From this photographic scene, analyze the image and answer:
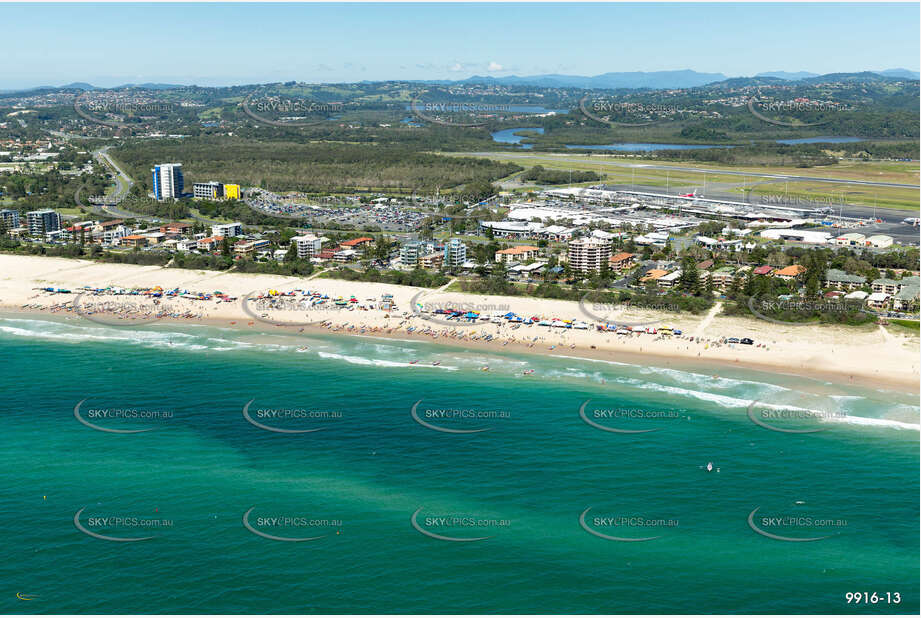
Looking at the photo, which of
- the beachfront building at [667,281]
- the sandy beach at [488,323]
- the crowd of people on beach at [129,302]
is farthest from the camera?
the beachfront building at [667,281]

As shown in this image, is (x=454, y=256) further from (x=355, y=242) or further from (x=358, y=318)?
(x=358, y=318)

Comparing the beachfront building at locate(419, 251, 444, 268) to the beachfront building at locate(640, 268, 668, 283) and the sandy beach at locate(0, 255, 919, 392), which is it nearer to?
the sandy beach at locate(0, 255, 919, 392)

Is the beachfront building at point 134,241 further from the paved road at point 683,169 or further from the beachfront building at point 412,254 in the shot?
the paved road at point 683,169

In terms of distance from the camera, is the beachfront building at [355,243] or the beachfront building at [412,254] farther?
the beachfront building at [355,243]

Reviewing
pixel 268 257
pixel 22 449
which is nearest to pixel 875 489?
pixel 22 449

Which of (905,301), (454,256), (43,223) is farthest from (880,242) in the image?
(43,223)

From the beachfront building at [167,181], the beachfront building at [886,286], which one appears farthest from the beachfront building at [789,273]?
the beachfront building at [167,181]
